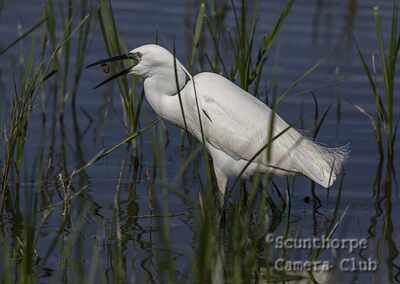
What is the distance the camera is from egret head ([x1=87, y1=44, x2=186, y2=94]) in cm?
554

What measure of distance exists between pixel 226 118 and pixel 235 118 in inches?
2.0

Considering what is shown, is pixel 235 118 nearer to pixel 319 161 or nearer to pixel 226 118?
pixel 226 118

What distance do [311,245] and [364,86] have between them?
9.33ft

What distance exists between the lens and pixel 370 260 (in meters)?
4.99

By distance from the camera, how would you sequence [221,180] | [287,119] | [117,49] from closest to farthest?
[221,180] → [117,49] → [287,119]

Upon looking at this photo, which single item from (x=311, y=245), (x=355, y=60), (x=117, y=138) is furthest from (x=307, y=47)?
(x=311, y=245)

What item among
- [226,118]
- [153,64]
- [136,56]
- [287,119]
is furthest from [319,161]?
[287,119]

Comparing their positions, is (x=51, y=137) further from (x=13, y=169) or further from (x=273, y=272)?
(x=273, y=272)

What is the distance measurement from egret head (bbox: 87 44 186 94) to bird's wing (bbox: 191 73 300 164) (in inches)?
6.8

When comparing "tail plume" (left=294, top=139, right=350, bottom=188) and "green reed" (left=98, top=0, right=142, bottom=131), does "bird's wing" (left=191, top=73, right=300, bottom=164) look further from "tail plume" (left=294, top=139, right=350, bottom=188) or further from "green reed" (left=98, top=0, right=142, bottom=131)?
"green reed" (left=98, top=0, right=142, bottom=131)

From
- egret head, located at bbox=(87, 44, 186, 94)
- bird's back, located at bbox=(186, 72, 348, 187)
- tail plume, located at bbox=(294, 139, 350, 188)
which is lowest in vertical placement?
tail plume, located at bbox=(294, 139, 350, 188)

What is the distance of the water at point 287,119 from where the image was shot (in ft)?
17.6

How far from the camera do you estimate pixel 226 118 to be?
5750 millimetres

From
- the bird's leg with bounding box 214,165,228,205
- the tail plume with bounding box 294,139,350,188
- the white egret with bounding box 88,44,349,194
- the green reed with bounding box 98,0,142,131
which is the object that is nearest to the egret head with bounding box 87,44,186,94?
the white egret with bounding box 88,44,349,194
